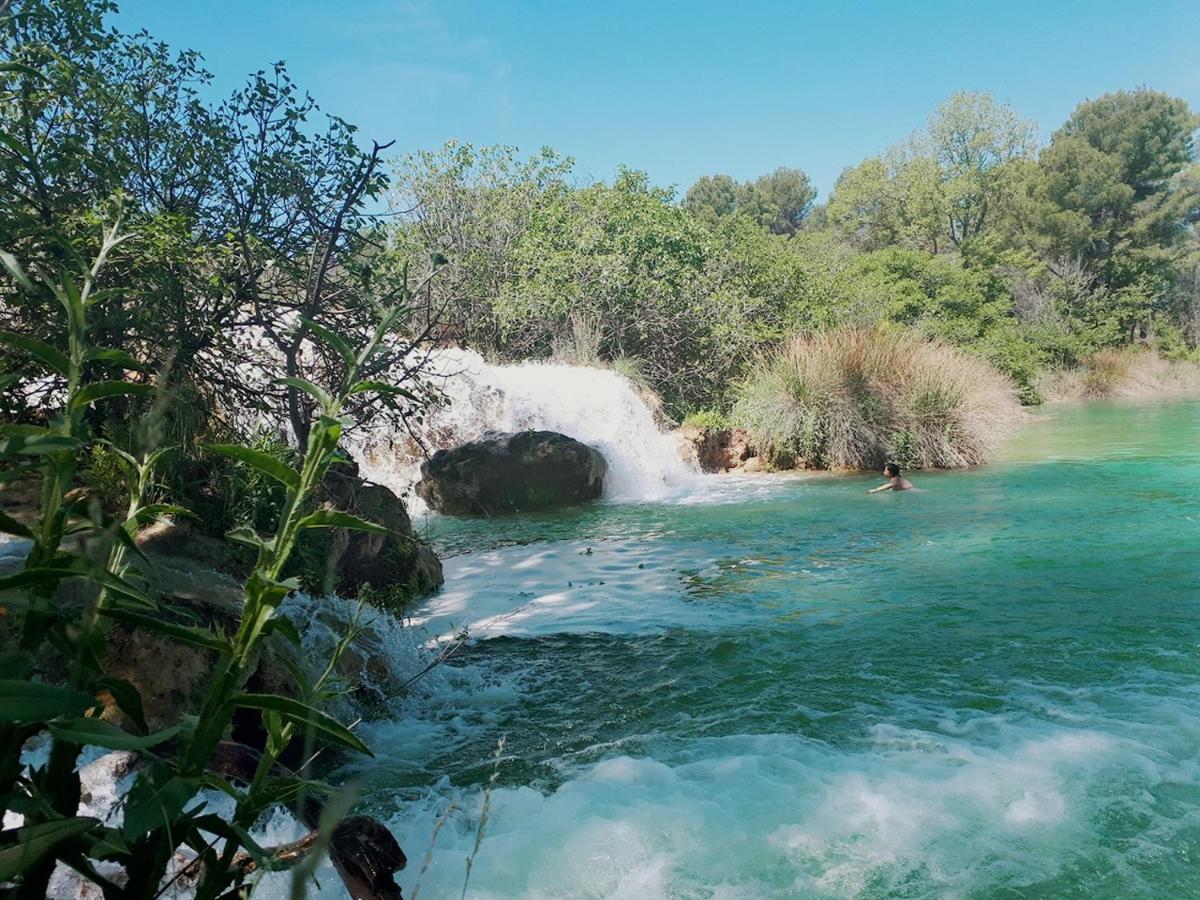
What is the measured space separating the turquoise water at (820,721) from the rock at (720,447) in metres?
5.68

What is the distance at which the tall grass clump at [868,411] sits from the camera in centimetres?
1425

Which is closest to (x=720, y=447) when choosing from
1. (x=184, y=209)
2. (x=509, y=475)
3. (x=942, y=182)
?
(x=509, y=475)

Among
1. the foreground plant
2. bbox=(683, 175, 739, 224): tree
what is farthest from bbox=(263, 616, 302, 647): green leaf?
bbox=(683, 175, 739, 224): tree

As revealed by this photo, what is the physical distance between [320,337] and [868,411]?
1245cm

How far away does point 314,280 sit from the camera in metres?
6.47

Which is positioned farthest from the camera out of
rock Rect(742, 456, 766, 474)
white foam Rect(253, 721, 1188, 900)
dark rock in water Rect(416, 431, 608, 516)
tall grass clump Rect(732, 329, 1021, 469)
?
rock Rect(742, 456, 766, 474)

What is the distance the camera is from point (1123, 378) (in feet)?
102

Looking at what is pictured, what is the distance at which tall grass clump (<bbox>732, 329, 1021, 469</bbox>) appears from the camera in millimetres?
14250

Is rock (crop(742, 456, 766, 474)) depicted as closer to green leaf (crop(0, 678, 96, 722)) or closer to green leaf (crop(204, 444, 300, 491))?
green leaf (crop(204, 444, 300, 491))

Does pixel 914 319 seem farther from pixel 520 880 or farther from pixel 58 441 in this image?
pixel 58 441

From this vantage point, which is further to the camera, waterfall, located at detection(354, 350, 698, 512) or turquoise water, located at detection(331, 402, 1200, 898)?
waterfall, located at detection(354, 350, 698, 512)

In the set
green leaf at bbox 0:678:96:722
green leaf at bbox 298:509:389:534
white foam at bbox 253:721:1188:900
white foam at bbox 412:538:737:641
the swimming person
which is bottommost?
white foam at bbox 253:721:1188:900

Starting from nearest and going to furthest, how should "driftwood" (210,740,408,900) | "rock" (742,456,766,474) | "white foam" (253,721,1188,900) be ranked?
"driftwood" (210,740,408,900) < "white foam" (253,721,1188,900) < "rock" (742,456,766,474)

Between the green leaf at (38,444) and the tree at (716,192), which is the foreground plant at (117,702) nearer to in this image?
the green leaf at (38,444)
